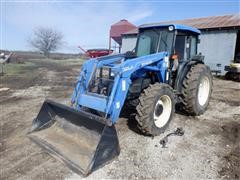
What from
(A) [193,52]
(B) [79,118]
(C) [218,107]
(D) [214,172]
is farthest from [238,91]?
(B) [79,118]

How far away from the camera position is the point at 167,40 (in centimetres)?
549

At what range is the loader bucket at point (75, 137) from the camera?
145 inches

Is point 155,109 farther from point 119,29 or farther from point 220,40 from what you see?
point 119,29

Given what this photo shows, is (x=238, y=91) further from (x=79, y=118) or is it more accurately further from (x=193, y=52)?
(x=79, y=118)

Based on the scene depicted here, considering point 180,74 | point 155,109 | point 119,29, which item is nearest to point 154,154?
point 155,109

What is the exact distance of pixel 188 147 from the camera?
4.50 m

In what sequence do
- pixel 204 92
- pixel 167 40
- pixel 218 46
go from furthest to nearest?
pixel 218 46, pixel 204 92, pixel 167 40

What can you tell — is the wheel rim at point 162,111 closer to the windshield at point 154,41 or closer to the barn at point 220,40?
the windshield at point 154,41

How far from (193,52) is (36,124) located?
449cm

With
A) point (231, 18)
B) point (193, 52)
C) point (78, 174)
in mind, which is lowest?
point (78, 174)

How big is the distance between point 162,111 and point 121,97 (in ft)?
3.69

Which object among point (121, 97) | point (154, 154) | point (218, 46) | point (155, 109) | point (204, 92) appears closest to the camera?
point (154, 154)

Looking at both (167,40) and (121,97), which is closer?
(121,97)

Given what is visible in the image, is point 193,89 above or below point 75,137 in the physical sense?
above
